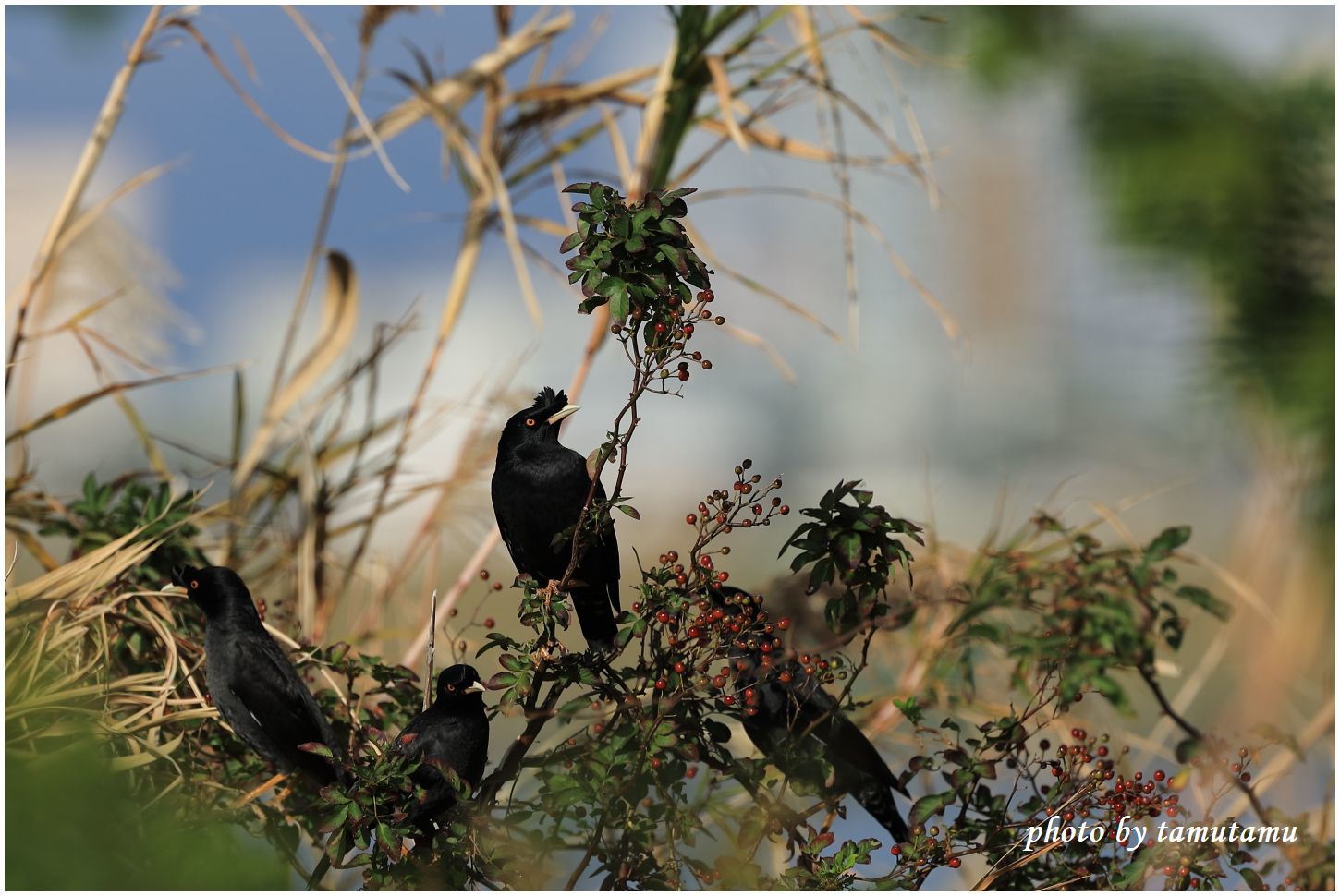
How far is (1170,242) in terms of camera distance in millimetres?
4105

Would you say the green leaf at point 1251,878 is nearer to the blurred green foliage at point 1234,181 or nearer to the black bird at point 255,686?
the black bird at point 255,686

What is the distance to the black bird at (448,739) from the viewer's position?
1623mm

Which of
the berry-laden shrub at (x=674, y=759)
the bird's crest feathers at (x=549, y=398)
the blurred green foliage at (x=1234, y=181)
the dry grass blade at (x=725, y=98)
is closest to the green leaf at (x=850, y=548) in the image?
the berry-laden shrub at (x=674, y=759)

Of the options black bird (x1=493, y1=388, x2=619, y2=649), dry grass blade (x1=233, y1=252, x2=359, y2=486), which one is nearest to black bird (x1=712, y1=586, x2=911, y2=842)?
black bird (x1=493, y1=388, x2=619, y2=649)

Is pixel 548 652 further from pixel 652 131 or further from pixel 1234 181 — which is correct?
pixel 1234 181

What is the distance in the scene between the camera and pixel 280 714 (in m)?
1.93

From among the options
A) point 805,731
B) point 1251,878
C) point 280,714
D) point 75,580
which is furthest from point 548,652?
point 1251,878

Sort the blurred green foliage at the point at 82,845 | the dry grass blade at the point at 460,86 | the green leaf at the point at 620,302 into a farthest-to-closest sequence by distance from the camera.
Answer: the dry grass blade at the point at 460,86 → the green leaf at the point at 620,302 → the blurred green foliage at the point at 82,845

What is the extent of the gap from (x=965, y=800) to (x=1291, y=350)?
2629 millimetres

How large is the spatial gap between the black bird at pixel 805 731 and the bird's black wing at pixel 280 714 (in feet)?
Answer: 2.33

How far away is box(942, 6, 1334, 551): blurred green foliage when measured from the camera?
12.4 feet

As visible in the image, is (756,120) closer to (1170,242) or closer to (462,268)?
(462,268)

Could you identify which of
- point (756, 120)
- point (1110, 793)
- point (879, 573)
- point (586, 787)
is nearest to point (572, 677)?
point (586, 787)

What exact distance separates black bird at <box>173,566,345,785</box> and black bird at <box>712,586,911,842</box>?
0.70m
